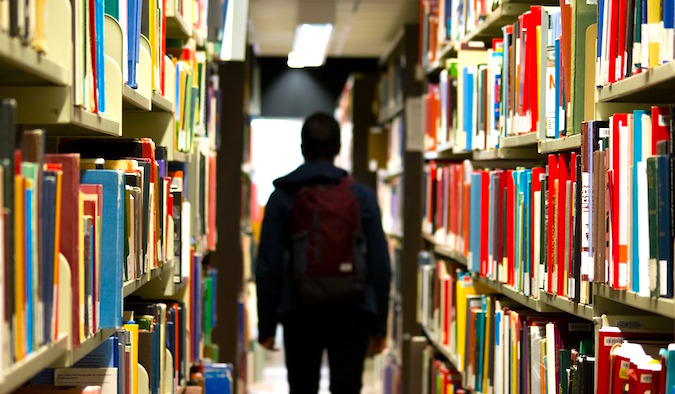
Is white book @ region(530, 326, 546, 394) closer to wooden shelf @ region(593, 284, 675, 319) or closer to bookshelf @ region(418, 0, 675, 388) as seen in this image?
bookshelf @ region(418, 0, 675, 388)

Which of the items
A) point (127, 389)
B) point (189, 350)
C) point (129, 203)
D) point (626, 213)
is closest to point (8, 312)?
point (129, 203)

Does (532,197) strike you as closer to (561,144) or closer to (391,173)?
(561,144)

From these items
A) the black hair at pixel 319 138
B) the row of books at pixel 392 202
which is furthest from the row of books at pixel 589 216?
the row of books at pixel 392 202

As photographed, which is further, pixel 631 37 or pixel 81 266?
pixel 631 37

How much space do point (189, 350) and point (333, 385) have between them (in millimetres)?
698

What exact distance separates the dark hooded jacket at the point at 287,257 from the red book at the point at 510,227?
3.06ft

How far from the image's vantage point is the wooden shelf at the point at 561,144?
80.4 inches

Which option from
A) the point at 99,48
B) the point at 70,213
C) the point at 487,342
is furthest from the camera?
the point at 487,342

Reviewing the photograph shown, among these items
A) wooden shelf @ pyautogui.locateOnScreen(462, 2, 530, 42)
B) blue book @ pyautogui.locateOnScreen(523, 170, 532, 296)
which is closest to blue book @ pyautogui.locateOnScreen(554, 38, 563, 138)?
blue book @ pyautogui.locateOnScreen(523, 170, 532, 296)

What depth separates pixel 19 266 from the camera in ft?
3.97

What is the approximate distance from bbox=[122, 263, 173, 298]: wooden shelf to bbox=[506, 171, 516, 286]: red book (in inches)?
38.6

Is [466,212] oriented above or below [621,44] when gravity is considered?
below

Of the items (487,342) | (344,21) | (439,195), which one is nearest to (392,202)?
(344,21)

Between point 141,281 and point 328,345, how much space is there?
1.51 meters
